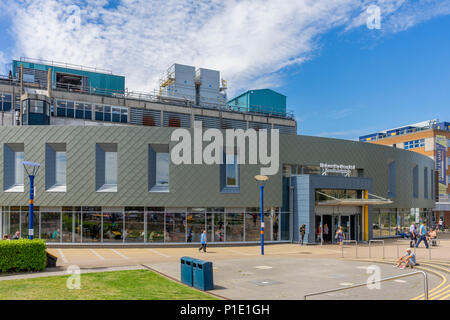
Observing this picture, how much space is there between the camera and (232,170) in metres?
32.9

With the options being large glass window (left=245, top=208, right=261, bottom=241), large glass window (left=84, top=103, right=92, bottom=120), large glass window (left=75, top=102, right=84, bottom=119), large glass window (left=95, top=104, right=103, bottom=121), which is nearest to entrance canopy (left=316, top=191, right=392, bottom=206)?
large glass window (left=245, top=208, right=261, bottom=241)

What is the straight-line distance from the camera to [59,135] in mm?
31031

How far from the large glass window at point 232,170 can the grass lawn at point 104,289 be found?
53.6 feet

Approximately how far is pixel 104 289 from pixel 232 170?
19720 millimetres

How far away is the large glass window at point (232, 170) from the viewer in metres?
32.8

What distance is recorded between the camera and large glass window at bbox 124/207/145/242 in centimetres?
A: 3103

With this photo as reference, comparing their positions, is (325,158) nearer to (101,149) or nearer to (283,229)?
(283,229)

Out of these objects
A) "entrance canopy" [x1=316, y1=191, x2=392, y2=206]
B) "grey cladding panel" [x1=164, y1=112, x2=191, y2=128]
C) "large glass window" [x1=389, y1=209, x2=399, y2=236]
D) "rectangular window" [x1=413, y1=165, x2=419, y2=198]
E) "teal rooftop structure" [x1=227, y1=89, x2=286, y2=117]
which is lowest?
"large glass window" [x1=389, y1=209, x2=399, y2=236]

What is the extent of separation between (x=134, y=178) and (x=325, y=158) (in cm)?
1747

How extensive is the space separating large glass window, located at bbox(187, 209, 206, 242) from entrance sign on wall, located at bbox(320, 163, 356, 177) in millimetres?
12215

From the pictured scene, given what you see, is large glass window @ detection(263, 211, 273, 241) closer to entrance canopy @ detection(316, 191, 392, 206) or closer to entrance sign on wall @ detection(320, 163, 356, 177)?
entrance canopy @ detection(316, 191, 392, 206)

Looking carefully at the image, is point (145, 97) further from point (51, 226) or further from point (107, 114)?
point (51, 226)
